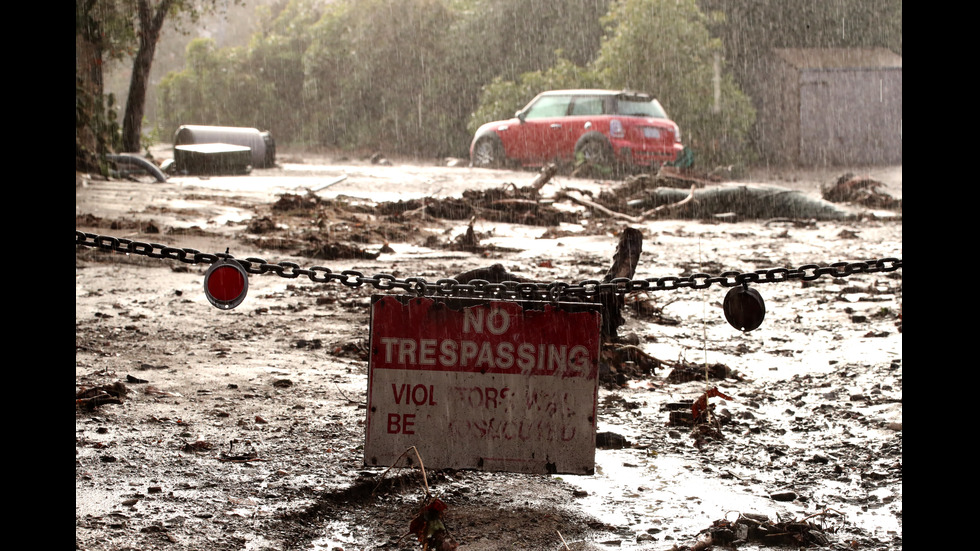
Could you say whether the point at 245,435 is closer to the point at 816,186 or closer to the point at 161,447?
the point at 161,447

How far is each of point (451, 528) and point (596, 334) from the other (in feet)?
2.66

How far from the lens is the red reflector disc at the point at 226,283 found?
309 cm

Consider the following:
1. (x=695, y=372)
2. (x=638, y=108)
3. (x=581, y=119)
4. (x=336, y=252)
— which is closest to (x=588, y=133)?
(x=581, y=119)

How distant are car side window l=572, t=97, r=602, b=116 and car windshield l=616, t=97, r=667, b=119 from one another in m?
0.43

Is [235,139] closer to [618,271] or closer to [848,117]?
[848,117]

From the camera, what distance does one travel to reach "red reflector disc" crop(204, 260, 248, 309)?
3.09 meters

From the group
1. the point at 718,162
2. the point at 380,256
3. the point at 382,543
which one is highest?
the point at 718,162

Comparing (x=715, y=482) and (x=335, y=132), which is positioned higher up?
A: (x=335, y=132)

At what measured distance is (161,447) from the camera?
3.71 metres

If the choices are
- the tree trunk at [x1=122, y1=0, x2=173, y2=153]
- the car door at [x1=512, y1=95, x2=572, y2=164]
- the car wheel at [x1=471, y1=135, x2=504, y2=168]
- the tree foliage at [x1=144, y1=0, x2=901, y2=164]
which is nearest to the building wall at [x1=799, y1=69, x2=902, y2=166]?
the tree foliage at [x1=144, y1=0, x2=901, y2=164]
